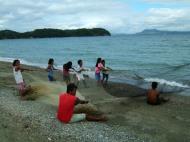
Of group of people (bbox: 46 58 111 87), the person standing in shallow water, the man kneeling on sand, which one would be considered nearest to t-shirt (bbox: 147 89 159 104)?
group of people (bbox: 46 58 111 87)

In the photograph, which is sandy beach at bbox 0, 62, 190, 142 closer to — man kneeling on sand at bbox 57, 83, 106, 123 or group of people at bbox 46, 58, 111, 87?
man kneeling on sand at bbox 57, 83, 106, 123

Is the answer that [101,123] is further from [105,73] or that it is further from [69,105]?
[105,73]

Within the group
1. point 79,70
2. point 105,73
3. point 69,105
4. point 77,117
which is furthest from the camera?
point 105,73

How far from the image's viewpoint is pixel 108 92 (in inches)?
861

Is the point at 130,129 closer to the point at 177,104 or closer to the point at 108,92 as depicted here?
the point at 177,104

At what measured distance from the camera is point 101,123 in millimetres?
14094

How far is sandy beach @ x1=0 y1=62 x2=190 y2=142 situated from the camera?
12.4 metres

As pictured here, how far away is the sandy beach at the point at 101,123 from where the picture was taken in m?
12.4

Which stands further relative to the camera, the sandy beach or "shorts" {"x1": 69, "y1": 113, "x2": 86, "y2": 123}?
"shorts" {"x1": 69, "y1": 113, "x2": 86, "y2": 123}

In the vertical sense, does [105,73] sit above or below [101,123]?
above

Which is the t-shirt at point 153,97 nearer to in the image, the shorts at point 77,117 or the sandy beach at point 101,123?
the sandy beach at point 101,123

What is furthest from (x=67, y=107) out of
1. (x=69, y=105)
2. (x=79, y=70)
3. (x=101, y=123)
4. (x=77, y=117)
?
(x=79, y=70)

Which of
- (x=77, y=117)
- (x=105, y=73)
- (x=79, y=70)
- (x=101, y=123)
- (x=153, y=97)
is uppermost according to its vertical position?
(x=79, y=70)

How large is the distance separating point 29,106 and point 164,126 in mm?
5060
